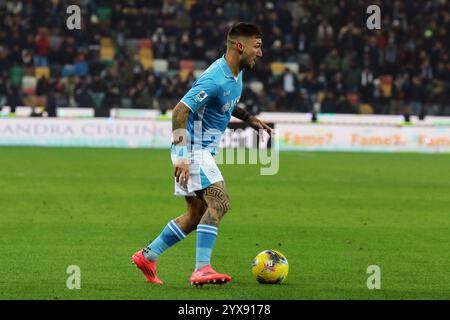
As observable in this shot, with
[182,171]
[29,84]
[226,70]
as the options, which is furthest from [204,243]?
[29,84]

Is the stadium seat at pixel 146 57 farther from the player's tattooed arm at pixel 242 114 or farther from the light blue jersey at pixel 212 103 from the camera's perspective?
the light blue jersey at pixel 212 103

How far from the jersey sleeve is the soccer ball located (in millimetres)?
1479

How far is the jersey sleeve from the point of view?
27.2 ft

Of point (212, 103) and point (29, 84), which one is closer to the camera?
point (212, 103)

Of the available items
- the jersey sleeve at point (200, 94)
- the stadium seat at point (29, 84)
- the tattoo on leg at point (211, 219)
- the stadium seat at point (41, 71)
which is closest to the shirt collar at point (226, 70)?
the jersey sleeve at point (200, 94)

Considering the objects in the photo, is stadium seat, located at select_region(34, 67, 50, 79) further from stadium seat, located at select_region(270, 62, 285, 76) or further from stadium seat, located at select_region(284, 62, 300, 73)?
stadium seat, located at select_region(284, 62, 300, 73)

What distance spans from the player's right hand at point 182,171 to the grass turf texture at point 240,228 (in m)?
0.89

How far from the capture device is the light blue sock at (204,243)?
8.41m

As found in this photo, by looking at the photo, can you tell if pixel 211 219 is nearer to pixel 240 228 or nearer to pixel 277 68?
pixel 240 228

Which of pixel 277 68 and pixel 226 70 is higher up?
pixel 277 68

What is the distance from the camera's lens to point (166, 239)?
28.9 feet

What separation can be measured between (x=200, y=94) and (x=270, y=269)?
1.64m

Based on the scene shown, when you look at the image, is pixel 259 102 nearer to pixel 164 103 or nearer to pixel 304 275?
pixel 164 103

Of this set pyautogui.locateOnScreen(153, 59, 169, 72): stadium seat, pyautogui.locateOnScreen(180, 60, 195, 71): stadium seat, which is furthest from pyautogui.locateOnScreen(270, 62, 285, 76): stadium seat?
pyautogui.locateOnScreen(153, 59, 169, 72): stadium seat
